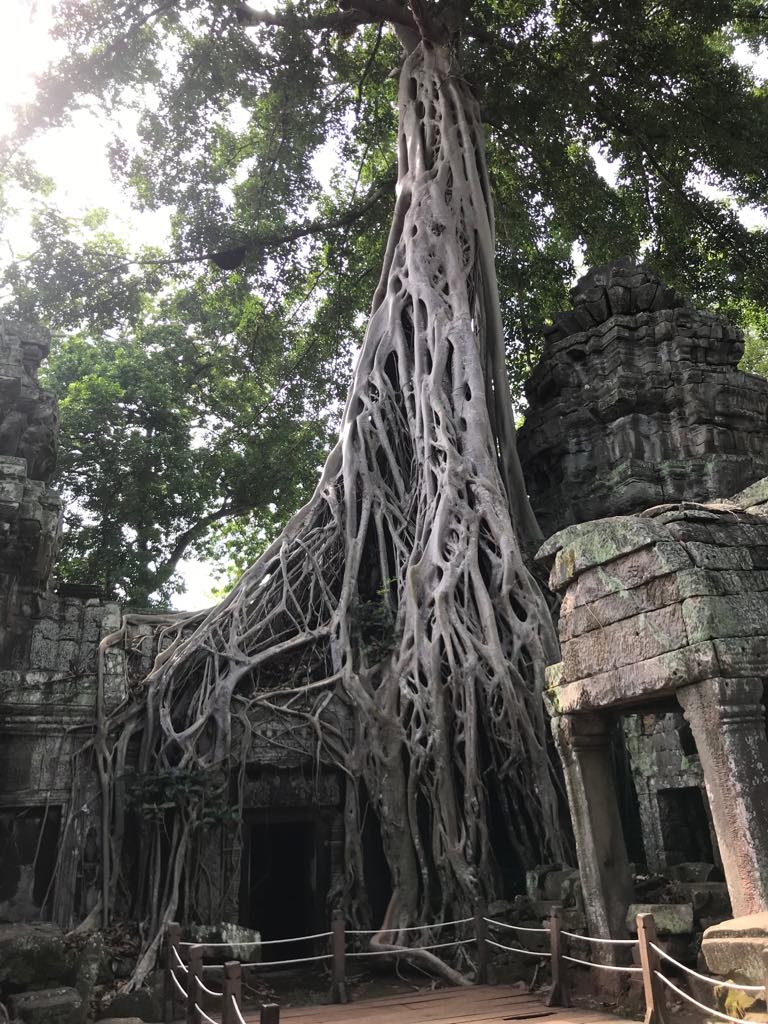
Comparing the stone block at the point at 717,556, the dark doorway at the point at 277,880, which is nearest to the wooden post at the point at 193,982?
the stone block at the point at 717,556

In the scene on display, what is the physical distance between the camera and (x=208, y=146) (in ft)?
36.4

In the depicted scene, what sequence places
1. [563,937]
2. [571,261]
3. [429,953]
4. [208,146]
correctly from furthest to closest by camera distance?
[571,261] → [208,146] → [429,953] → [563,937]

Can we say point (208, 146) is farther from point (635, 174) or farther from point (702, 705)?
point (702, 705)

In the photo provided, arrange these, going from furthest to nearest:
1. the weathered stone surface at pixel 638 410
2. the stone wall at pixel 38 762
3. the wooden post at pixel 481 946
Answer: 1. the weathered stone surface at pixel 638 410
2. the stone wall at pixel 38 762
3. the wooden post at pixel 481 946

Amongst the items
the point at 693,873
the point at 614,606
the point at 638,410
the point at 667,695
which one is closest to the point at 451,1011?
the point at 693,873

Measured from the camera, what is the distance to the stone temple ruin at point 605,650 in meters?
3.52

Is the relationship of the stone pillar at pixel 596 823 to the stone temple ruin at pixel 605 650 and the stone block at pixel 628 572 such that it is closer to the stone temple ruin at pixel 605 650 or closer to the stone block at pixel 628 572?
the stone temple ruin at pixel 605 650

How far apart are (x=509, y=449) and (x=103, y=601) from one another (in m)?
4.02

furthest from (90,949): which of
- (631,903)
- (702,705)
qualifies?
(702,705)

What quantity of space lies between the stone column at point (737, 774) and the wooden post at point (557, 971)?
1.07 meters

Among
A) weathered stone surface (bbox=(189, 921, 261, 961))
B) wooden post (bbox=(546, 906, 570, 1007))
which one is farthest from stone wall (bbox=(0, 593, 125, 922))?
wooden post (bbox=(546, 906, 570, 1007))

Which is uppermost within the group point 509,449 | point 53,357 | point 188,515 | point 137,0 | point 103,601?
point 137,0

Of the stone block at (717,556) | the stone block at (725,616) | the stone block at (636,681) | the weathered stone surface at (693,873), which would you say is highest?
the stone block at (717,556)

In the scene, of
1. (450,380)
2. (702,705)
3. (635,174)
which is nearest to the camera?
(702,705)
